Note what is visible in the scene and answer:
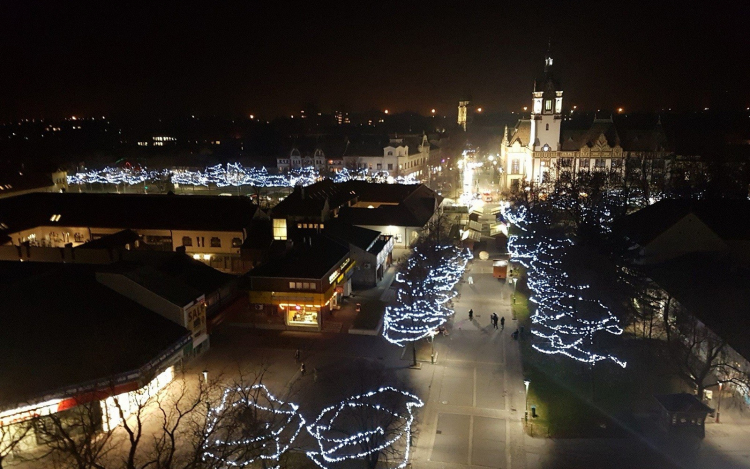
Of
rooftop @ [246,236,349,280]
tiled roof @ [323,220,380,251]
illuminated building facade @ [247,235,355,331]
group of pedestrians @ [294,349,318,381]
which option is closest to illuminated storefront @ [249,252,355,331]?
→ illuminated building facade @ [247,235,355,331]

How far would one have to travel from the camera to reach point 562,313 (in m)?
23.9

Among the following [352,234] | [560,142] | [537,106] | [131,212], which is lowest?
[352,234]

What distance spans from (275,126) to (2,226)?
318 ft

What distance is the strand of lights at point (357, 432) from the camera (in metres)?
15.7

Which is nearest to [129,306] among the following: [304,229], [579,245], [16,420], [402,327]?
[16,420]

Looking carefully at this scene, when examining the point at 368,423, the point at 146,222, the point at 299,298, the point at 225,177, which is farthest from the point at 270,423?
the point at 225,177

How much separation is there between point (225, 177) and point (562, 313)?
208ft

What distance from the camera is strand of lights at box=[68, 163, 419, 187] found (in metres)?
70.9

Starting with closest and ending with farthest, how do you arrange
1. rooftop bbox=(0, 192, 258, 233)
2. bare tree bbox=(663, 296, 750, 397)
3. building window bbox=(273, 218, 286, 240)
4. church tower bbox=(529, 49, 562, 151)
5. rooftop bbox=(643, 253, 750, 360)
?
bare tree bbox=(663, 296, 750, 397), rooftop bbox=(643, 253, 750, 360), building window bbox=(273, 218, 286, 240), rooftop bbox=(0, 192, 258, 233), church tower bbox=(529, 49, 562, 151)

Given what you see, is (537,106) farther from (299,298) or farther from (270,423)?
(270,423)

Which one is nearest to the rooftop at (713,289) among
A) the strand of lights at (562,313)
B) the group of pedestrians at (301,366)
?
the strand of lights at (562,313)

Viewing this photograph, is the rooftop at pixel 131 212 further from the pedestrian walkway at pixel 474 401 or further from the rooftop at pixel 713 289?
the rooftop at pixel 713 289

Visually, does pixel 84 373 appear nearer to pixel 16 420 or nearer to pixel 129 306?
pixel 16 420

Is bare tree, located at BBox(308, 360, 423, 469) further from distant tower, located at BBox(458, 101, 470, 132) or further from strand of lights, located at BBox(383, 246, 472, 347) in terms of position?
distant tower, located at BBox(458, 101, 470, 132)
